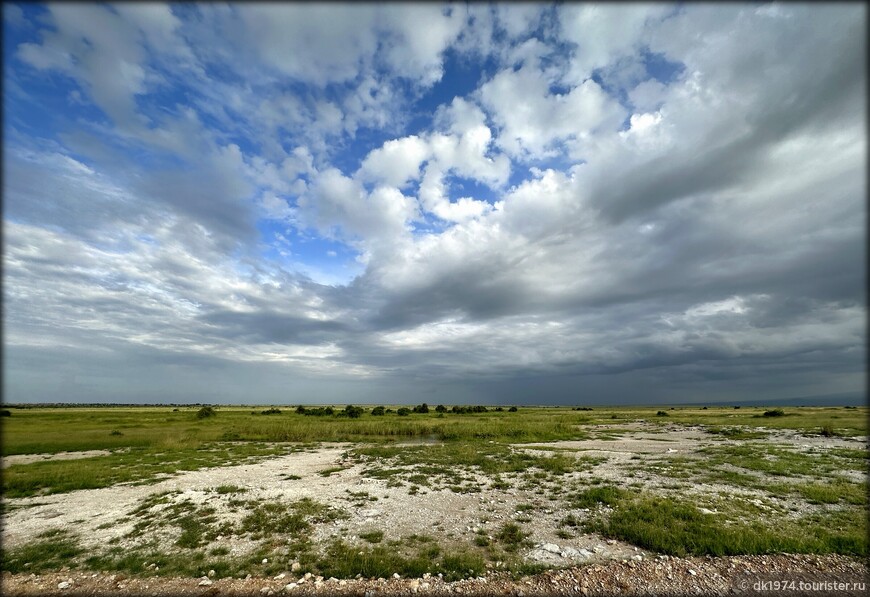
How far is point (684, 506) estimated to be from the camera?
563 inches

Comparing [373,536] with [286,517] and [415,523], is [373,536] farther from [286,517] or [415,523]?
[286,517]

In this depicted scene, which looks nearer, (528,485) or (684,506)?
(684,506)

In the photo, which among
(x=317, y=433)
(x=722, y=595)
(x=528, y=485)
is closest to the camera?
(x=722, y=595)

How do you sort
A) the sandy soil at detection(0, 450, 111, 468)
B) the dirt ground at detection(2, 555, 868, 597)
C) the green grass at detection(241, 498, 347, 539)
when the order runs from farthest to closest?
the sandy soil at detection(0, 450, 111, 468) < the green grass at detection(241, 498, 347, 539) < the dirt ground at detection(2, 555, 868, 597)

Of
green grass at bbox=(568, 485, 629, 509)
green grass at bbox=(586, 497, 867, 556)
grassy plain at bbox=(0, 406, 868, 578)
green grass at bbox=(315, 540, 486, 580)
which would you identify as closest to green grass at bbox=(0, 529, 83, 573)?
grassy plain at bbox=(0, 406, 868, 578)

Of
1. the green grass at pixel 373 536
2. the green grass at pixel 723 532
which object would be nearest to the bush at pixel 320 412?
the green grass at pixel 373 536

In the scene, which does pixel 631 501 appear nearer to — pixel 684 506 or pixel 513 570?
pixel 684 506

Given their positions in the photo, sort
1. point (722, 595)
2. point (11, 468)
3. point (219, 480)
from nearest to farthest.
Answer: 1. point (722, 595)
2. point (219, 480)
3. point (11, 468)

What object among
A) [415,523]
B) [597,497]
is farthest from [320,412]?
[597,497]

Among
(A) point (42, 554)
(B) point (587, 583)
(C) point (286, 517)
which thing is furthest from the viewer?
(C) point (286, 517)

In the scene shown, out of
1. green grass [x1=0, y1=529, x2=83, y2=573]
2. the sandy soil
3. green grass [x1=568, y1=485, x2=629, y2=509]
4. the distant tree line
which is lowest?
green grass [x1=0, y1=529, x2=83, y2=573]

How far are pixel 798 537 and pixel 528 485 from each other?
33.9 ft

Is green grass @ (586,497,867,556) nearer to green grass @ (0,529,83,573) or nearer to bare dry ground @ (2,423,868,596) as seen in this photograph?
bare dry ground @ (2,423,868,596)

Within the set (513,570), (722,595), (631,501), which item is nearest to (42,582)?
(513,570)
